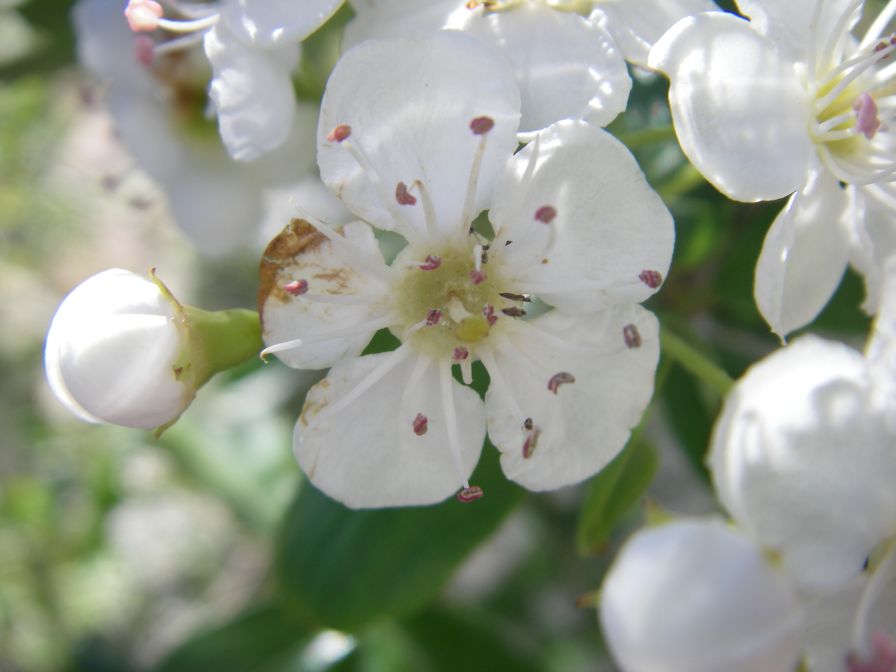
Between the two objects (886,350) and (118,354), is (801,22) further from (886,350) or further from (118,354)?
(118,354)

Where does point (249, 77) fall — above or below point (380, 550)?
above

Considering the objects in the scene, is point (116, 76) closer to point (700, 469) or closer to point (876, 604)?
point (700, 469)

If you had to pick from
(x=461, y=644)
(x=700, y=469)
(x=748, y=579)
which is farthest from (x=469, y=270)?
(x=461, y=644)

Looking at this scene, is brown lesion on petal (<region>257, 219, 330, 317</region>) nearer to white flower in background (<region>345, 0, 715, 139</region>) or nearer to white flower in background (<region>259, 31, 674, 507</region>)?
white flower in background (<region>259, 31, 674, 507</region>)

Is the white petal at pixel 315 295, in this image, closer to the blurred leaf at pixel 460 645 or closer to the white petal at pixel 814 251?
the white petal at pixel 814 251

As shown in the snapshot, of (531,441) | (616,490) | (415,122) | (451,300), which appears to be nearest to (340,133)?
(415,122)
